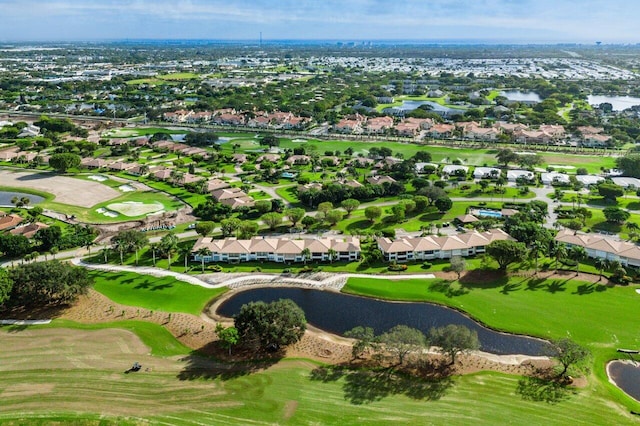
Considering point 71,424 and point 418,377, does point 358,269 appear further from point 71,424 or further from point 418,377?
point 71,424

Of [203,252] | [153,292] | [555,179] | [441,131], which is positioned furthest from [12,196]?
[441,131]

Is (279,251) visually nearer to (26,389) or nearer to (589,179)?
(26,389)

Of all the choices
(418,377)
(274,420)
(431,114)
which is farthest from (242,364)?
(431,114)

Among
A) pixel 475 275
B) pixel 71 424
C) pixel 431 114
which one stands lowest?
pixel 71 424

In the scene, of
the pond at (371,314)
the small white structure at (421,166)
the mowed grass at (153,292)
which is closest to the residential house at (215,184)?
the mowed grass at (153,292)

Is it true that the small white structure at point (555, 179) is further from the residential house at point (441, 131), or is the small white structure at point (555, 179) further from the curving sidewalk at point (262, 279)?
the curving sidewalk at point (262, 279)

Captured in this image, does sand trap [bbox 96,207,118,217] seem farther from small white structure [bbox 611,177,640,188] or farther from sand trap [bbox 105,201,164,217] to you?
small white structure [bbox 611,177,640,188]
